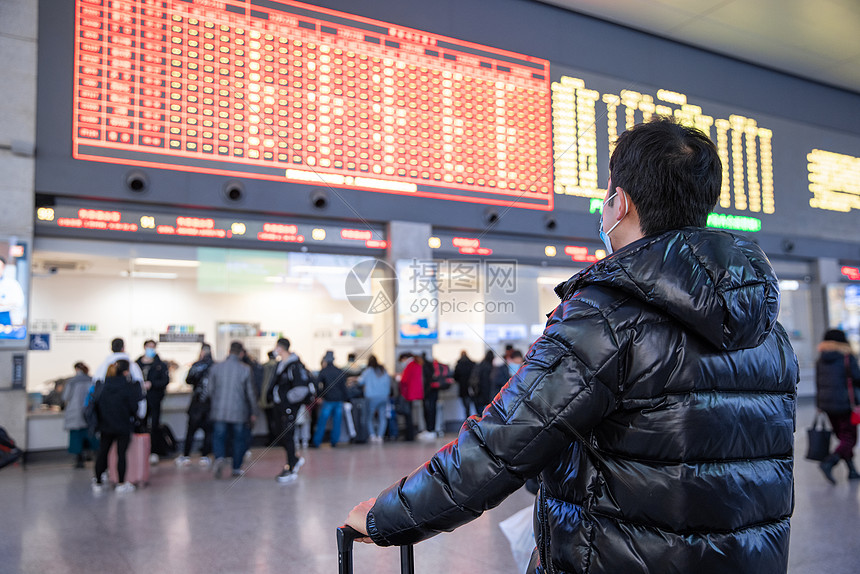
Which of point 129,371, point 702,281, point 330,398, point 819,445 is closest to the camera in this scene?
point 702,281

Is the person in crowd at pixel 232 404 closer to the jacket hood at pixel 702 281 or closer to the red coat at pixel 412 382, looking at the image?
the red coat at pixel 412 382

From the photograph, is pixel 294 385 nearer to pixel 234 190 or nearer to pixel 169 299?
pixel 169 299

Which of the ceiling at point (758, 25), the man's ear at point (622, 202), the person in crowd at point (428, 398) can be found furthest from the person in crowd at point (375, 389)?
the man's ear at point (622, 202)

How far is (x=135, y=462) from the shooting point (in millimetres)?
6141

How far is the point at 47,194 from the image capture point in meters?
7.25

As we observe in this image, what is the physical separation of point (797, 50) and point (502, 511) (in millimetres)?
11210

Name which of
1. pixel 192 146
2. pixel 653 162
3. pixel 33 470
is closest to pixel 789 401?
pixel 653 162

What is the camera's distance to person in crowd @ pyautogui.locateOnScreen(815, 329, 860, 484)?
19.5 ft

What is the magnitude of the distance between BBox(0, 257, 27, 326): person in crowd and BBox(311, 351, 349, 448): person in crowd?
3.67m

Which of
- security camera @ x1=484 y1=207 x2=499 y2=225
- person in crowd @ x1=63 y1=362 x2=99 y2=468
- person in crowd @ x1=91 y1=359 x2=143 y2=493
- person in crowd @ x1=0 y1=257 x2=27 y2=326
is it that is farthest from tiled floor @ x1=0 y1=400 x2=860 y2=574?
security camera @ x1=484 y1=207 x2=499 y2=225

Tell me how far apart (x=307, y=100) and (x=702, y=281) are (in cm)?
766

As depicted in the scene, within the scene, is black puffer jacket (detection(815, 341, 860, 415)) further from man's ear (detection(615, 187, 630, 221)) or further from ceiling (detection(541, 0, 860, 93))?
ceiling (detection(541, 0, 860, 93))

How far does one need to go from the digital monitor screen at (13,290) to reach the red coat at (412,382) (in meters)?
4.63

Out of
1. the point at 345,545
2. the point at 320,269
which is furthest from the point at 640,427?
the point at 320,269
